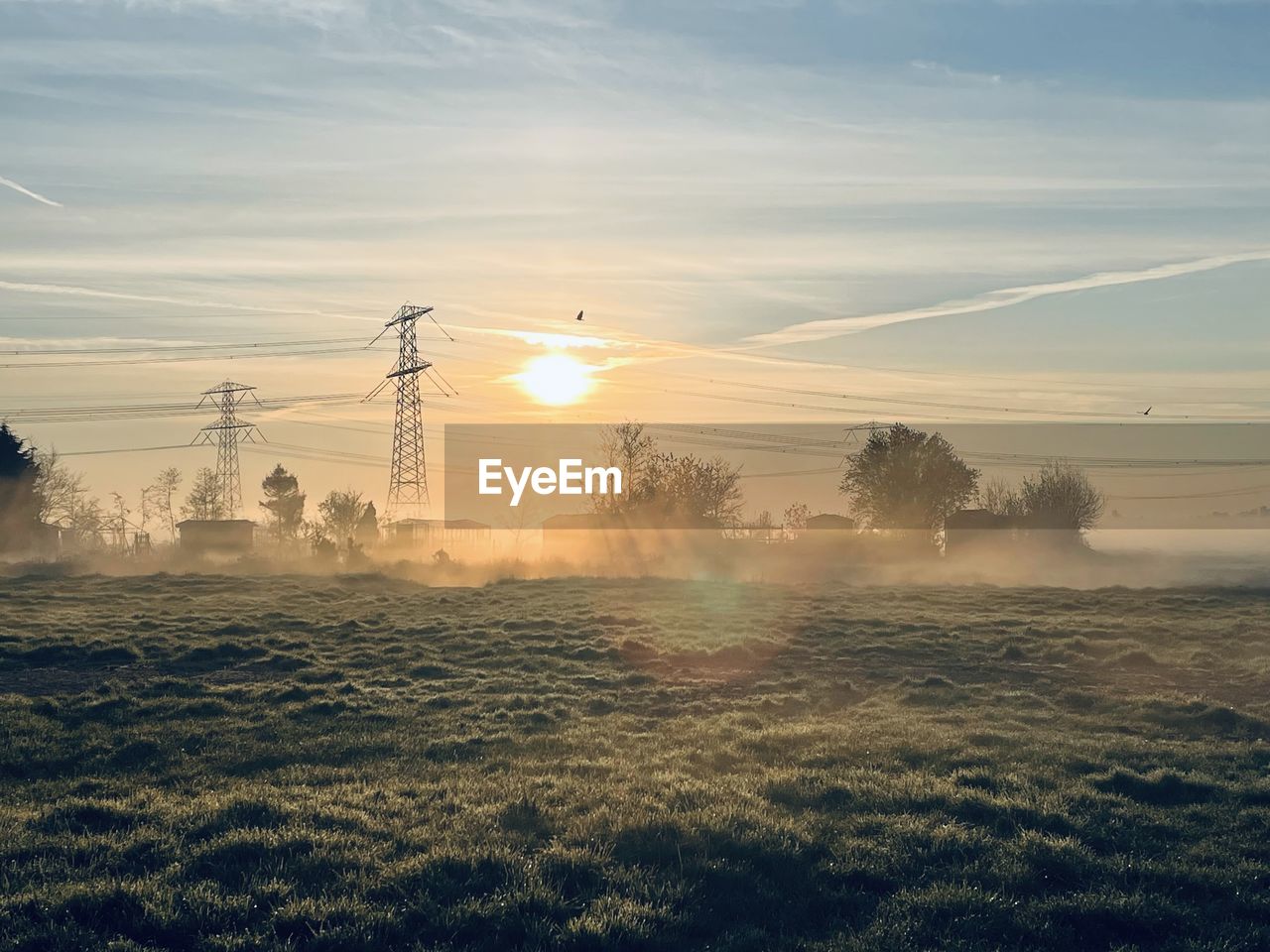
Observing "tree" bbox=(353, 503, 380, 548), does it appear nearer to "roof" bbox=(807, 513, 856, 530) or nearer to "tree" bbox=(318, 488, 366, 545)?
"tree" bbox=(318, 488, 366, 545)

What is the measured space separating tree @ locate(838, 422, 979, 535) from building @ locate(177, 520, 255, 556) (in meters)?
63.8

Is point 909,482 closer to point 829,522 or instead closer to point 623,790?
point 829,522

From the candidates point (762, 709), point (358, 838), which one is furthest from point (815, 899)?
point (762, 709)

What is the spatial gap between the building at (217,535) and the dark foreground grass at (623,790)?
7012 cm

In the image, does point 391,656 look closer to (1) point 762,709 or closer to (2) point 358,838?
(1) point 762,709

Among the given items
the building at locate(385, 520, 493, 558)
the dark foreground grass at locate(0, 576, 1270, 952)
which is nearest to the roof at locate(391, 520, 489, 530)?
the building at locate(385, 520, 493, 558)

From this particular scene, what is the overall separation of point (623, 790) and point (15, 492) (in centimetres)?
8724

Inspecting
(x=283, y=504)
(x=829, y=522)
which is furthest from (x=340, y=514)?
(x=829, y=522)

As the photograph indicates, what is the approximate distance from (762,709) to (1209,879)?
492 inches

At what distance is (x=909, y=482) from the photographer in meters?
111

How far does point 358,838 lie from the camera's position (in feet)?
38.2

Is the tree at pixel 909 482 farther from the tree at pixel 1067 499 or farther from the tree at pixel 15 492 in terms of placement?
the tree at pixel 15 492

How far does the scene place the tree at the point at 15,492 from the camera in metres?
84.4

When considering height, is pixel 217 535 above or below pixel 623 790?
above
